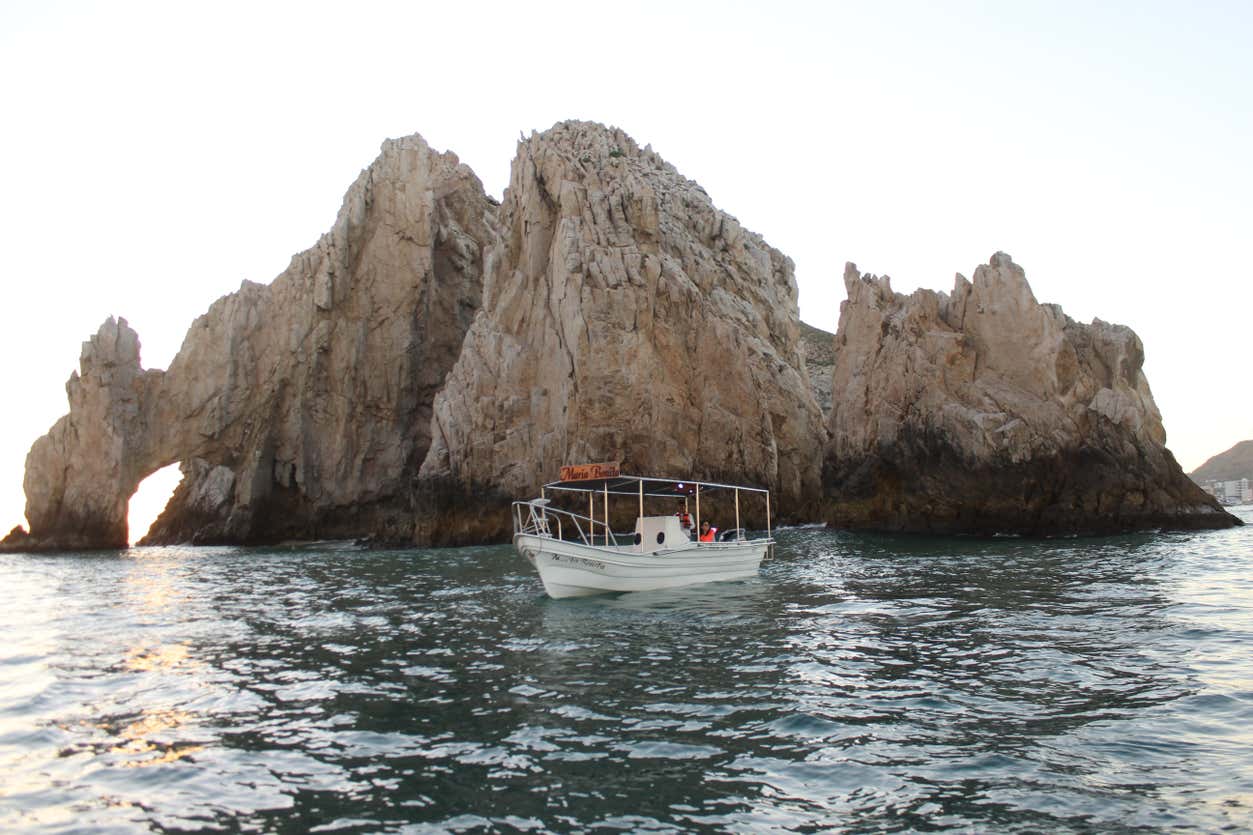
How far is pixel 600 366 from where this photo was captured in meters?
57.0

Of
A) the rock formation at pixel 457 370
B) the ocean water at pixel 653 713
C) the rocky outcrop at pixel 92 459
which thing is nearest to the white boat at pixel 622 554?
the ocean water at pixel 653 713

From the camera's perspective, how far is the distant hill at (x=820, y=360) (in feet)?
334

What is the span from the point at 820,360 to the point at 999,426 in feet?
240

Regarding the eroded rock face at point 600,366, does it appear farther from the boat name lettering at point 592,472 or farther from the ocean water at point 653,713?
the ocean water at point 653,713

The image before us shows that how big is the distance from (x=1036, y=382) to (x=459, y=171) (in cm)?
5771

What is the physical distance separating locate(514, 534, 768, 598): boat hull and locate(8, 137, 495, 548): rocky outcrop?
151 feet

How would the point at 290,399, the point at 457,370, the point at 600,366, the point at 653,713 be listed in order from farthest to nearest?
the point at 290,399
the point at 457,370
the point at 600,366
the point at 653,713

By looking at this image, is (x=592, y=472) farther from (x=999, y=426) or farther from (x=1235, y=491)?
(x=1235, y=491)

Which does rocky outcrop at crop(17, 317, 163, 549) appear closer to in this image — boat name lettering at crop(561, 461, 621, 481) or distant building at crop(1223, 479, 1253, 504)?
boat name lettering at crop(561, 461, 621, 481)

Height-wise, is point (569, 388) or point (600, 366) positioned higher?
point (600, 366)

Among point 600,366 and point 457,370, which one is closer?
point 600,366

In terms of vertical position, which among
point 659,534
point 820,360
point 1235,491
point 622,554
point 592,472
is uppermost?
point 820,360

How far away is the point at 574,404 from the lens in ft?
186

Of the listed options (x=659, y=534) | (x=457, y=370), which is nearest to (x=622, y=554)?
(x=659, y=534)
